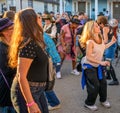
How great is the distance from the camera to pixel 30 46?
3277mm

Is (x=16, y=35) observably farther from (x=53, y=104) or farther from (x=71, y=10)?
(x=71, y=10)

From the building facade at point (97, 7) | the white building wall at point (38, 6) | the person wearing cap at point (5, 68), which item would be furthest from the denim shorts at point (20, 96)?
the white building wall at point (38, 6)

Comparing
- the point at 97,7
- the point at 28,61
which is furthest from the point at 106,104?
the point at 97,7

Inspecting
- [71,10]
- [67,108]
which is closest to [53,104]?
[67,108]

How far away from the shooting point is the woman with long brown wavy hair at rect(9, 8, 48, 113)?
3266 millimetres

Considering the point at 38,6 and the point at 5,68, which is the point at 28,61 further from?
the point at 38,6

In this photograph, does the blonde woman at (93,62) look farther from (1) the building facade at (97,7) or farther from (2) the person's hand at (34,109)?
(1) the building facade at (97,7)

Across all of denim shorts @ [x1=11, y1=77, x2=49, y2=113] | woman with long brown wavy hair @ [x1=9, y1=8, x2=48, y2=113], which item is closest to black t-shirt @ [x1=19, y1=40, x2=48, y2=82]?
woman with long brown wavy hair @ [x1=9, y1=8, x2=48, y2=113]

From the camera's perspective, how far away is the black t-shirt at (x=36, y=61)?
326cm

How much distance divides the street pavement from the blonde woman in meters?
0.24

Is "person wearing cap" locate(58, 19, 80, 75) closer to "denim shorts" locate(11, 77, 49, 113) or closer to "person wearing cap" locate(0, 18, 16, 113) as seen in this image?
"person wearing cap" locate(0, 18, 16, 113)

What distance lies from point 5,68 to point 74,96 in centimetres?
371

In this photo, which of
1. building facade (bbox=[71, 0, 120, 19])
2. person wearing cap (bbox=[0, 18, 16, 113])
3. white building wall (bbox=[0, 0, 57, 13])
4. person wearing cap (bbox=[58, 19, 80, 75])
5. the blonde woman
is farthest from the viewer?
white building wall (bbox=[0, 0, 57, 13])

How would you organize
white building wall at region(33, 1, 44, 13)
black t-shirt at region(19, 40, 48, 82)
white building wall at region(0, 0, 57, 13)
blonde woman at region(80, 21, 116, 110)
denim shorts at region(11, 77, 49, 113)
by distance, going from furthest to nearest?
1. white building wall at region(33, 1, 44, 13)
2. white building wall at region(0, 0, 57, 13)
3. blonde woman at region(80, 21, 116, 110)
4. denim shorts at region(11, 77, 49, 113)
5. black t-shirt at region(19, 40, 48, 82)
